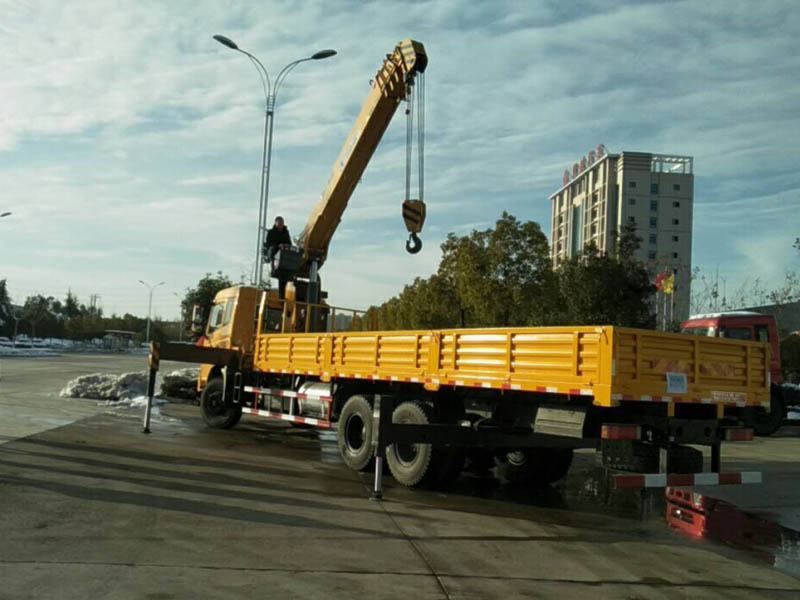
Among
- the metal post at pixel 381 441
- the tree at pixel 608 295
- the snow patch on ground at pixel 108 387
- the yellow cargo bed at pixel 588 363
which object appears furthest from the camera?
the tree at pixel 608 295

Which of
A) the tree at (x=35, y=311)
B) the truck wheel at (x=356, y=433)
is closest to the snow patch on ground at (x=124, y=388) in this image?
the truck wheel at (x=356, y=433)

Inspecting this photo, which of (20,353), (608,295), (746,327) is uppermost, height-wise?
(608,295)

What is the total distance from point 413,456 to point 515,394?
1.68m

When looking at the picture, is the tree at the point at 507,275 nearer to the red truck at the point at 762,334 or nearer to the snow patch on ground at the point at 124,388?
the red truck at the point at 762,334

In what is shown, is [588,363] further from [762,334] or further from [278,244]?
[762,334]

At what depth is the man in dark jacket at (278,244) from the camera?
1488cm

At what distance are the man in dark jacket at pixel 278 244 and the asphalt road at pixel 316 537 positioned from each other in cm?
489

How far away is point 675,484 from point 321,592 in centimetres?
421

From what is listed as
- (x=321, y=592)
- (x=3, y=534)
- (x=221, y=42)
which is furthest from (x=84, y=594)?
(x=221, y=42)

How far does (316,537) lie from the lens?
6.20m

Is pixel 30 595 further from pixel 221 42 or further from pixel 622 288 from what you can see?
pixel 622 288

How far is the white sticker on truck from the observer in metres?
7.17

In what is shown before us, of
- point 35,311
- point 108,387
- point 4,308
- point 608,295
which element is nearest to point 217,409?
point 108,387

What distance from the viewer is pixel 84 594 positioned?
4.46m
